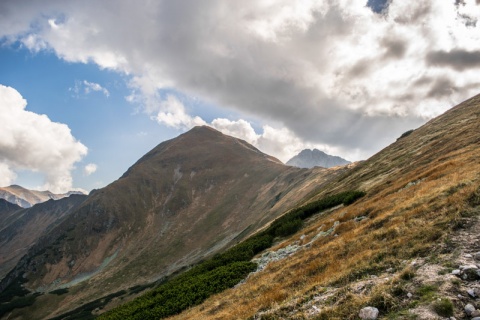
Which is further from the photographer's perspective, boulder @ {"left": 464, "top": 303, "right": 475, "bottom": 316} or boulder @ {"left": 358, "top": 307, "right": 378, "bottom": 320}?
boulder @ {"left": 358, "top": 307, "right": 378, "bottom": 320}

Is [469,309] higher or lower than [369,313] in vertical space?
lower

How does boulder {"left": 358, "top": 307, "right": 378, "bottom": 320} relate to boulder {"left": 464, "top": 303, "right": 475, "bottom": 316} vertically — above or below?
above

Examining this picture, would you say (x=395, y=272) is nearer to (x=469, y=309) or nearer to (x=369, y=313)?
(x=369, y=313)

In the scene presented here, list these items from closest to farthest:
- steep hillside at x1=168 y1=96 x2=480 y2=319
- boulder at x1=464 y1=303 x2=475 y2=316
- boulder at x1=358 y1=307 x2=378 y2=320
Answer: boulder at x1=464 y1=303 x2=475 y2=316, boulder at x1=358 y1=307 x2=378 y2=320, steep hillside at x1=168 y1=96 x2=480 y2=319

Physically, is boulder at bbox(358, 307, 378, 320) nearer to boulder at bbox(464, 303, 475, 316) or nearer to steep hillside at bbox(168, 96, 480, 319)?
steep hillside at bbox(168, 96, 480, 319)

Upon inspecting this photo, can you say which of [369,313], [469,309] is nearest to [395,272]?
[369,313]

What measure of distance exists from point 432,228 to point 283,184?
7173 inches

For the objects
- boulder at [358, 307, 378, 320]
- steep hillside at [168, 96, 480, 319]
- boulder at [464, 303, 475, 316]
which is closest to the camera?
boulder at [464, 303, 475, 316]

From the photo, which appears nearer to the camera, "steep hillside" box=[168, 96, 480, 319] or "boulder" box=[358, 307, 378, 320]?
"boulder" box=[358, 307, 378, 320]

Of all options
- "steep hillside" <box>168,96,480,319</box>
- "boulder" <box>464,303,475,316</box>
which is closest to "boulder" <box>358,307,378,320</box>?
"steep hillside" <box>168,96,480,319</box>

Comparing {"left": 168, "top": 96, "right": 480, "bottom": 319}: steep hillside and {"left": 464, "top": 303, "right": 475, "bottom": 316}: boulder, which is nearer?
{"left": 464, "top": 303, "right": 475, "bottom": 316}: boulder

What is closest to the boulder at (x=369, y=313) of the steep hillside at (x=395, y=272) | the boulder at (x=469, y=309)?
the steep hillside at (x=395, y=272)

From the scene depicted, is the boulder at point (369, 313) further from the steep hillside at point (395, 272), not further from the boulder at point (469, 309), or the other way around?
the boulder at point (469, 309)

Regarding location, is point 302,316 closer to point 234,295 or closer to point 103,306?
point 234,295
